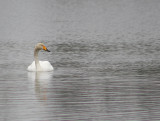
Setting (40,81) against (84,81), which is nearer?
(84,81)

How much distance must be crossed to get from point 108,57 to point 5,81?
921cm

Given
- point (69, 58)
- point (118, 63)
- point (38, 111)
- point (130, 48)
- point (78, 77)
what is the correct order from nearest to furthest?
point (38, 111)
point (78, 77)
point (118, 63)
point (69, 58)
point (130, 48)

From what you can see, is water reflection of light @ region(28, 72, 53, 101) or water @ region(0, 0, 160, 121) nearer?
water @ region(0, 0, 160, 121)

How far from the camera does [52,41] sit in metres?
40.5

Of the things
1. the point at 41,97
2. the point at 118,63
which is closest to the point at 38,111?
the point at 41,97

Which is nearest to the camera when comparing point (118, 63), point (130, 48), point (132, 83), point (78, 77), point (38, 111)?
point (38, 111)

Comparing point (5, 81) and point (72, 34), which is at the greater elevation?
point (72, 34)

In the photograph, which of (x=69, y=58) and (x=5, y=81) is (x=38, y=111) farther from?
(x=69, y=58)

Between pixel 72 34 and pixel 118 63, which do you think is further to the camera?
pixel 72 34

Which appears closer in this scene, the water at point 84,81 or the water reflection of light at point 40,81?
the water at point 84,81

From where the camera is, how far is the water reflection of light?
1814 centimetres

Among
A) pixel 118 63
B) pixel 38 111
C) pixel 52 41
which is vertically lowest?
pixel 38 111

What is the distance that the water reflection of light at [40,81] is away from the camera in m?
18.1

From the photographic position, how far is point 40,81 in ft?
70.1
